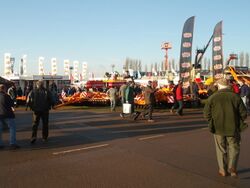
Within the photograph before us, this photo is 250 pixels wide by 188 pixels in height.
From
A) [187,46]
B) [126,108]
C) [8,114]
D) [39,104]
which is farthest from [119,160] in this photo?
[187,46]

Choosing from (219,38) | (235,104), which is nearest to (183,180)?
(235,104)

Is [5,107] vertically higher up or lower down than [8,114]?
higher up

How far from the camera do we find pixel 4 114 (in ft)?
33.2

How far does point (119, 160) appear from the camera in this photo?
8.50 metres

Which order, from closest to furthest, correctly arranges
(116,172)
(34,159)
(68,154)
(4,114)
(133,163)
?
(116,172) < (133,163) < (34,159) < (68,154) < (4,114)

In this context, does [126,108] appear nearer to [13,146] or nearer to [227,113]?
[13,146]

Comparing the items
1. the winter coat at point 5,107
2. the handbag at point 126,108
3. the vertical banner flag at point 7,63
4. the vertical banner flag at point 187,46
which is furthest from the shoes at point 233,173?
the vertical banner flag at point 7,63

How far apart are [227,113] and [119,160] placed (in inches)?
109

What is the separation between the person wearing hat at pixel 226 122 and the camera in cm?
680

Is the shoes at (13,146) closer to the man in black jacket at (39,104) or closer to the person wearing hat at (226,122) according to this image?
the man in black jacket at (39,104)

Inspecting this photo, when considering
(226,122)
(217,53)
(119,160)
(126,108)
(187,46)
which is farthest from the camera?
(217,53)

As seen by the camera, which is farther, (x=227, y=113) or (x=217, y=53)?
(x=217, y=53)

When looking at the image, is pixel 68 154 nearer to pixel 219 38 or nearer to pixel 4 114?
pixel 4 114

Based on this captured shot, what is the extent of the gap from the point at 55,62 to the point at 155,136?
64.8 meters
